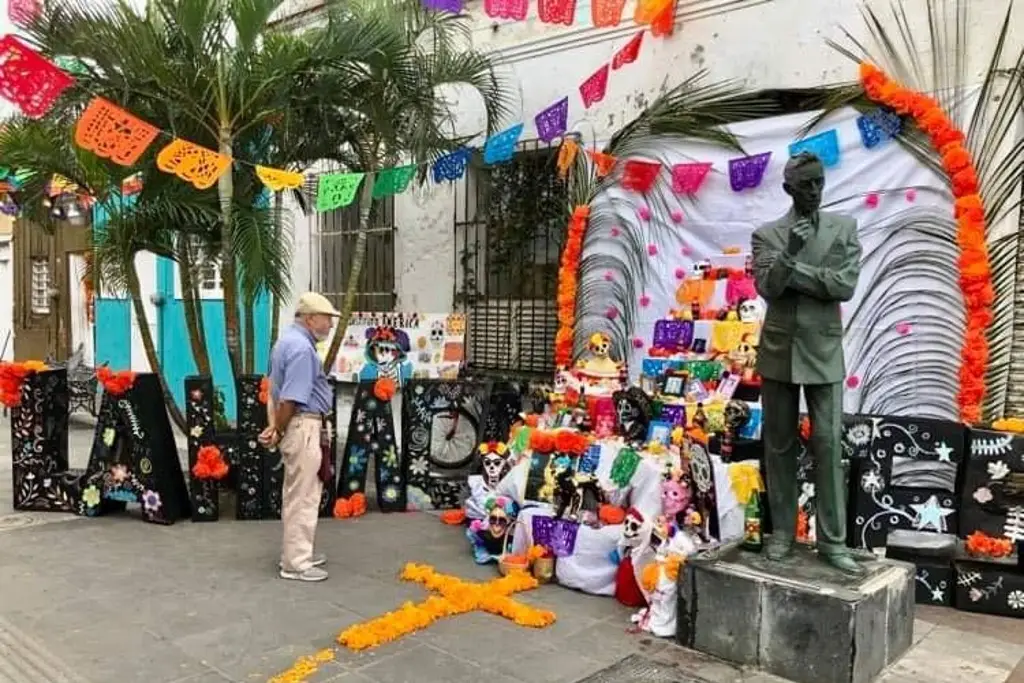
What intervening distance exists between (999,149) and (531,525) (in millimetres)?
3905

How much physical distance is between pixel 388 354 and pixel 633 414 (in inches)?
152

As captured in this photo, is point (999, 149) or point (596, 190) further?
point (596, 190)

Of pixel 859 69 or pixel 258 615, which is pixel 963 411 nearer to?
pixel 859 69

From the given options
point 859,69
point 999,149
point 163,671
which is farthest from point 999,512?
point 163,671

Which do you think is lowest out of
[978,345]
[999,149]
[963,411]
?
[963,411]

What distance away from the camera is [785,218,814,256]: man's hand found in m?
3.91

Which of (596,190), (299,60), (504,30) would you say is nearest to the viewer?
(299,60)

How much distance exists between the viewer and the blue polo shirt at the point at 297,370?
5031 millimetres

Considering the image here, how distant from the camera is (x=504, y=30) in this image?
8586mm

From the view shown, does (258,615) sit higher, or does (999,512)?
(999,512)

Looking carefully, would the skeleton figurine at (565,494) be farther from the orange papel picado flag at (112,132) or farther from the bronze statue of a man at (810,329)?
the orange papel picado flag at (112,132)

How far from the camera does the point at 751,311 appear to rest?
20.7 feet

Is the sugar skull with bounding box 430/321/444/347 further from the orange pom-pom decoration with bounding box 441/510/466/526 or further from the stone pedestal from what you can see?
the stone pedestal

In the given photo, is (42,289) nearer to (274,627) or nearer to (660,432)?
(274,627)
